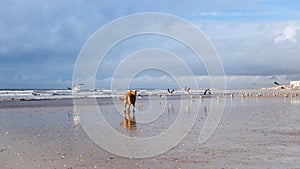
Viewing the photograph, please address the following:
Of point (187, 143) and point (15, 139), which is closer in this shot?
point (187, 143)

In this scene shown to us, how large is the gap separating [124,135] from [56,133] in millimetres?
3499

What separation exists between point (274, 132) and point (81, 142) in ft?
28.6

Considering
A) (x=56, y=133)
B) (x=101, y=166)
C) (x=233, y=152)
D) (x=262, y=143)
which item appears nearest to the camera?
(x=101, y=166)

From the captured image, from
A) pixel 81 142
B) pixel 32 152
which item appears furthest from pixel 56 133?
pixel 32 152

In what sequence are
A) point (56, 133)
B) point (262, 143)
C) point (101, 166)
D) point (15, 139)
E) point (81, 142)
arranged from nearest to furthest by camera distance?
point (101, 166)
point (262, 143)
point (81, 142)
point (15, 139)
point (56, 133)

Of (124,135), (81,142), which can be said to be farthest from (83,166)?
(124,135)

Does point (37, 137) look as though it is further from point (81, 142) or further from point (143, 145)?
point (143, 145)

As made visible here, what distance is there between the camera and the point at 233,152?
13023 millimetres

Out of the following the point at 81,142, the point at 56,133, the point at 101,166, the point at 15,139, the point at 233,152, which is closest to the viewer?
the point at 101,166

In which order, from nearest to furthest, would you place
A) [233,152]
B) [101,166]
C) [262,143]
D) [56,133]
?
[101,166]
[233,152]
[262,143]
[56,133]

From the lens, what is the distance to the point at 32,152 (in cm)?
1381

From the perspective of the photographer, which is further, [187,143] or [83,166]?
[187,143]

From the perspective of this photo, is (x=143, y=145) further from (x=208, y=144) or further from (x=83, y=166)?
(x=83, y=166)

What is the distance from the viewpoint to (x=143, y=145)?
14961mm
